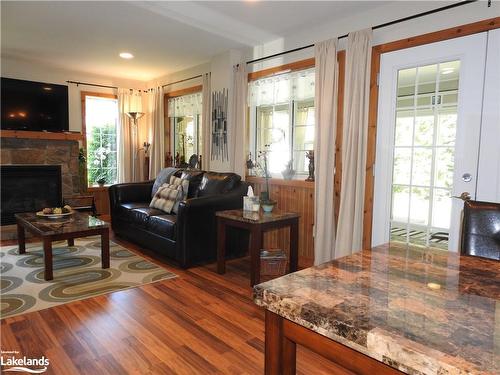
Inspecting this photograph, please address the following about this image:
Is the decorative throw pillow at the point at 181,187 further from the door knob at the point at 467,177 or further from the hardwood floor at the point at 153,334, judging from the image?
the door knob at the point at 467,177

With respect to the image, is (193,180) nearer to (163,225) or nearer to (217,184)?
(217,184)

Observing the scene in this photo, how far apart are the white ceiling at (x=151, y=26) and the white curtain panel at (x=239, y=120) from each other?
1.18ft

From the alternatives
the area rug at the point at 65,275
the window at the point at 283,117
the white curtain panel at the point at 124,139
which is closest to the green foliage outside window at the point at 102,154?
the white curtain panel at the point at 124,139

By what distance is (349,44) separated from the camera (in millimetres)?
3248

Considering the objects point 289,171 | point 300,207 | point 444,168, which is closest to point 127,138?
point 289,171

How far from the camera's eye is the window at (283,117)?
12.8 ft

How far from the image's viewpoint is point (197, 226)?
11.6 feet

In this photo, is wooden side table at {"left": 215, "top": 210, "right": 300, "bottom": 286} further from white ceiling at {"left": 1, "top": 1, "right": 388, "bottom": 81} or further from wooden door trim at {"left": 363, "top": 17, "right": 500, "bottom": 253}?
white ceiling at {"left": 1, "top": 1, "right": 388, "bottom": 81}

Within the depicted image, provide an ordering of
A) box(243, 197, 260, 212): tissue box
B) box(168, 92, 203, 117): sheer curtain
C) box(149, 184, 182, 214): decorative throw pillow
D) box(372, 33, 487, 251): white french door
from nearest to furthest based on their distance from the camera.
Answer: box(372, 33, 487, 251): white french door < box(243, 197, 260, 212): tissue box < box(149, 184, 182, 214): decorative throw pillow < box(168, 92, 203, 117): sheer curtain

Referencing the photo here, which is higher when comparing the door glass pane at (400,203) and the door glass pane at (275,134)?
the door glass pane at (275,134)

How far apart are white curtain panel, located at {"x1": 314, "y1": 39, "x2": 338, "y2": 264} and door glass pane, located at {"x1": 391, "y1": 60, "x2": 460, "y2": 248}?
599 mm

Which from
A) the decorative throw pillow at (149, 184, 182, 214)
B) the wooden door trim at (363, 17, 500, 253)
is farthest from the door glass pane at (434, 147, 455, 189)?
the decorative throw pillow at (149, 184, 182, 214)

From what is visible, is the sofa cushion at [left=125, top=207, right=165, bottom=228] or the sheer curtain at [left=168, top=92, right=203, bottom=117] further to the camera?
the sheer curtain at [left=168, top=92, right=203, bottom=117]

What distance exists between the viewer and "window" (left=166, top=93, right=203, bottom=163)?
549 centimetres
